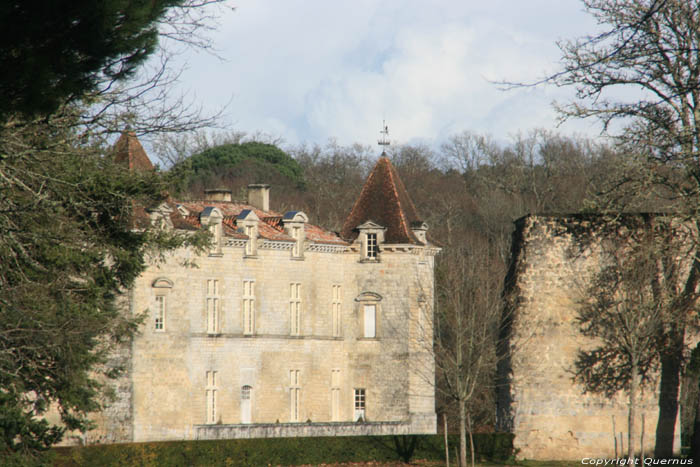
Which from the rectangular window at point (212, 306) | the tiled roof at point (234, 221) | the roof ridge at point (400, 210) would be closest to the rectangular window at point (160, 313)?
the rectangular window at point (212, 306)

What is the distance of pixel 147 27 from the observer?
11797mm

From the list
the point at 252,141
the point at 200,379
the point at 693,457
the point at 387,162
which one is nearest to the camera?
the point at 693,457

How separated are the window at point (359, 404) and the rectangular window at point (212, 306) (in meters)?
6.61

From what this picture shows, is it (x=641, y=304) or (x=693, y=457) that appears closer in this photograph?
(x=693, y=457)

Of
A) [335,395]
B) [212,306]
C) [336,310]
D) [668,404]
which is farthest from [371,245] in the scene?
[668,404]

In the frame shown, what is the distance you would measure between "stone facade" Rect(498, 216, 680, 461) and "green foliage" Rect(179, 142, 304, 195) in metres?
43.2

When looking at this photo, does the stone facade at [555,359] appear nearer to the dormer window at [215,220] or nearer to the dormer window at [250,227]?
the dormer window at [215,220]

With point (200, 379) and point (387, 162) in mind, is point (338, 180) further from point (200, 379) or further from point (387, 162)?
point (200, 379)

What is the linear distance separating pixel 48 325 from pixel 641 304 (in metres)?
14.3

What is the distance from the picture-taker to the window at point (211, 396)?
4062cm

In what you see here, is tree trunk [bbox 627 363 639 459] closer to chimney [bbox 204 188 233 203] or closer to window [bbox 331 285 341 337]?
window [bbox 331 285 341 337]

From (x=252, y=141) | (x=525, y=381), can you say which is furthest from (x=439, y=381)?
(x=252, y=141)

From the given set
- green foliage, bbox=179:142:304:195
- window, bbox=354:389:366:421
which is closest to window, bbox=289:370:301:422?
window, bbox=354:389:366:421

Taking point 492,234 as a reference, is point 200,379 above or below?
below
